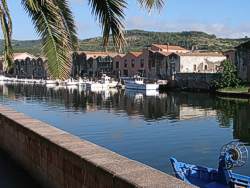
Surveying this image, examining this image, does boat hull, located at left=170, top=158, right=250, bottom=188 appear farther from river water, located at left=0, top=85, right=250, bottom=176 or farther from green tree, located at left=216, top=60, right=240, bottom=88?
green tree, located at left=216, top=60, right=240, bottom=88

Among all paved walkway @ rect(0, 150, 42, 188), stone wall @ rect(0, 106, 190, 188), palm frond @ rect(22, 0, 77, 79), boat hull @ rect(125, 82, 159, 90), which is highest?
palm frond @ rect(22, 0, 77, 79)

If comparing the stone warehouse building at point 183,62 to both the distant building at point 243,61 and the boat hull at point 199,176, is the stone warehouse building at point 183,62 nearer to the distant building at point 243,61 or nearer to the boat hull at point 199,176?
the distant building at point 243,61

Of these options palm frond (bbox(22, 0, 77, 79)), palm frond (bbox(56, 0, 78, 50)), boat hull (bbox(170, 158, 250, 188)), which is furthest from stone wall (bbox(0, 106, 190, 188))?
boat hull (bbox(170, 158, 250, 188))

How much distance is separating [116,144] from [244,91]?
53396 mm

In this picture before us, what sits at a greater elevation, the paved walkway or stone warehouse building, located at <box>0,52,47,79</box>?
stone warehouse building, located at <box>0,52,47,79</box>

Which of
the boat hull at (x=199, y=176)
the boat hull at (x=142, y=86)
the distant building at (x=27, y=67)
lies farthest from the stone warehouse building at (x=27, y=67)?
the boat hull at (x=199, y=176)

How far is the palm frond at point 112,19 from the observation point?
8.15 metres

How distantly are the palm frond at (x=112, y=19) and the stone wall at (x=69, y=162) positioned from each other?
1.82 meters

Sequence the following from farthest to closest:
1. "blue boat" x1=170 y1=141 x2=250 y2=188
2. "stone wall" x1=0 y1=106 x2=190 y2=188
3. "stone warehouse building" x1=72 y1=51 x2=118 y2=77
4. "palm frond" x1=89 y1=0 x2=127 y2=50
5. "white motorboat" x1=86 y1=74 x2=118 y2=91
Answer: "stone warehouse building" x1=72 y1=51 x2=118 y2=77, "white motorboat" x1=86 y1=74 x2=118 y2=91, "blue boat" x1=170 y1=141 x2=250 y2=188, "palm frond" x1=89 y1=0 x2=127 y2=50, "stone wall" x1=0 y1=106 x2=190 y2=188

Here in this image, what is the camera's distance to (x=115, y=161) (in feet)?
20.8

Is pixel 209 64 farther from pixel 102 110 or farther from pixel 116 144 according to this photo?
pixel 116 144

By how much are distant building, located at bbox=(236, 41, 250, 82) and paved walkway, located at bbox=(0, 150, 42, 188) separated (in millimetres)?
83564

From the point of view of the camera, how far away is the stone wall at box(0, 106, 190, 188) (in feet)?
18.3

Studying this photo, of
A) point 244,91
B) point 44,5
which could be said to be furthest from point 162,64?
point 44,5
